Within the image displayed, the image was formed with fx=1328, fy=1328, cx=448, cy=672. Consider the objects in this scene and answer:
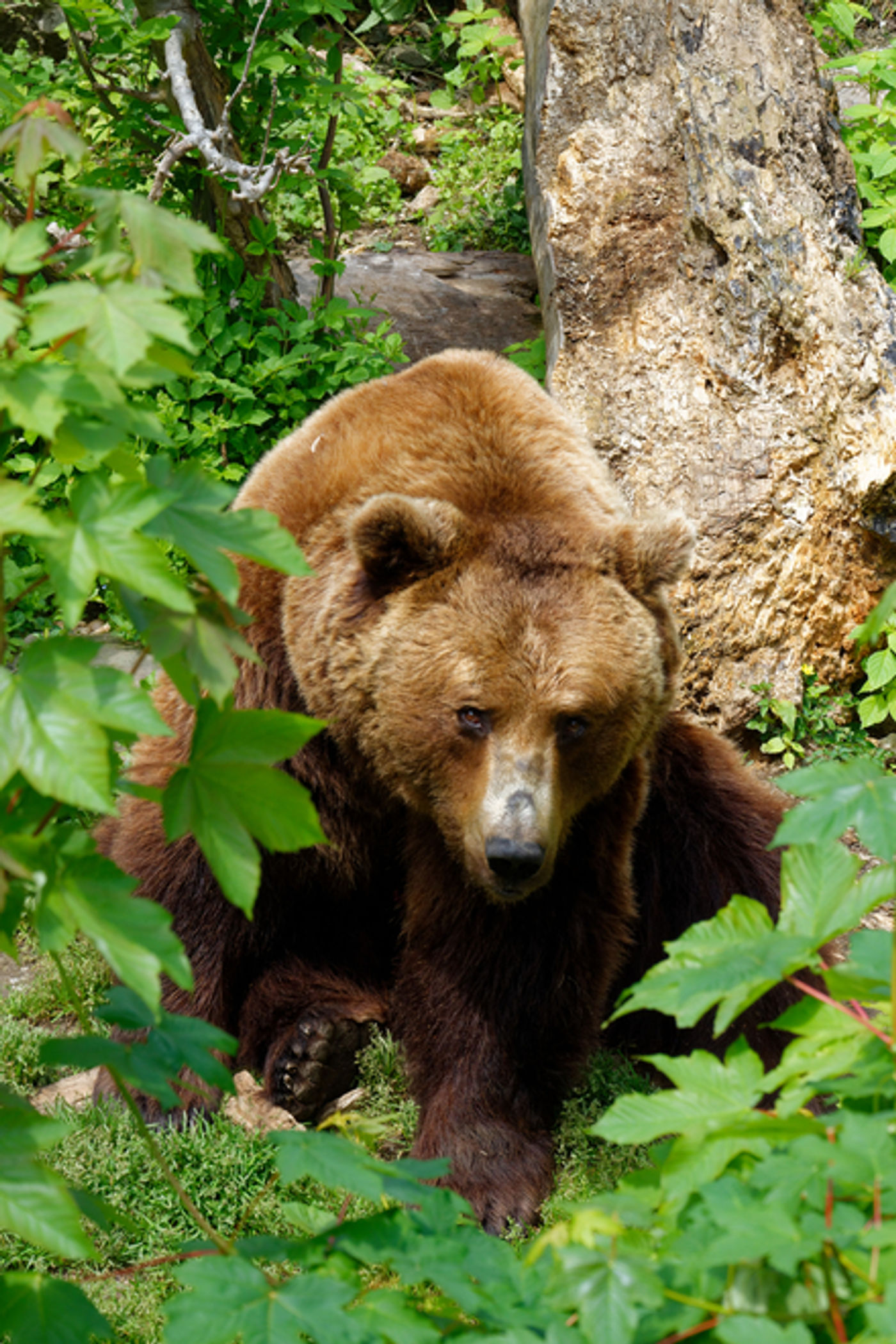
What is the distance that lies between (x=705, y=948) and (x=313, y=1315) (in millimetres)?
688

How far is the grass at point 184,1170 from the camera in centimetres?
324

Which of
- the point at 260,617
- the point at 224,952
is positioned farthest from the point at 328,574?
the point at 224,952

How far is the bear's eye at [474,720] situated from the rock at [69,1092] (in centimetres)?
177

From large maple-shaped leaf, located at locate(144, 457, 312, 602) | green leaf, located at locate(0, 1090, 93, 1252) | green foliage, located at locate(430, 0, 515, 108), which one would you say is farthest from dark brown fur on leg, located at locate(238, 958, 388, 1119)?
green foliage, located at locate(430, 0, 515, 108)

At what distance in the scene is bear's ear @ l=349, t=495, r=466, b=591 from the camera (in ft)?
11.6

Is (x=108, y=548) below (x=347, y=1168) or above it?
above

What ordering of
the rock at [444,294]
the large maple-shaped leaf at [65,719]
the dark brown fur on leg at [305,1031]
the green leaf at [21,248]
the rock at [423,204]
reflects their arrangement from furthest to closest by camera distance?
the rock at [423,204]
the rock at [444,294]
the dark brown fur on leg at [305,1031]
the green leaf at [21,248]
the large maple-shaped leaf at [65,719]

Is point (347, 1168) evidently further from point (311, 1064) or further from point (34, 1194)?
point (311, 1064)

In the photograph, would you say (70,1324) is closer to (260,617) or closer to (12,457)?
(260,617)

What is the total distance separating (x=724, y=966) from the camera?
1707mm

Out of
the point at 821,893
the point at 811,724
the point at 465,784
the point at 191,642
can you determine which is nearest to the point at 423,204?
the point at 811,724

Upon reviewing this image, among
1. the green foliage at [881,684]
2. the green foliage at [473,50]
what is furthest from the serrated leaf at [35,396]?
the green foliage at [473,50]

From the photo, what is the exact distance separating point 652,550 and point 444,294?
544cm

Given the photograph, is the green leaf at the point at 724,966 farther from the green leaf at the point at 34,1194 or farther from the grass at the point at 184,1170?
the grass at the point at 184,1170
